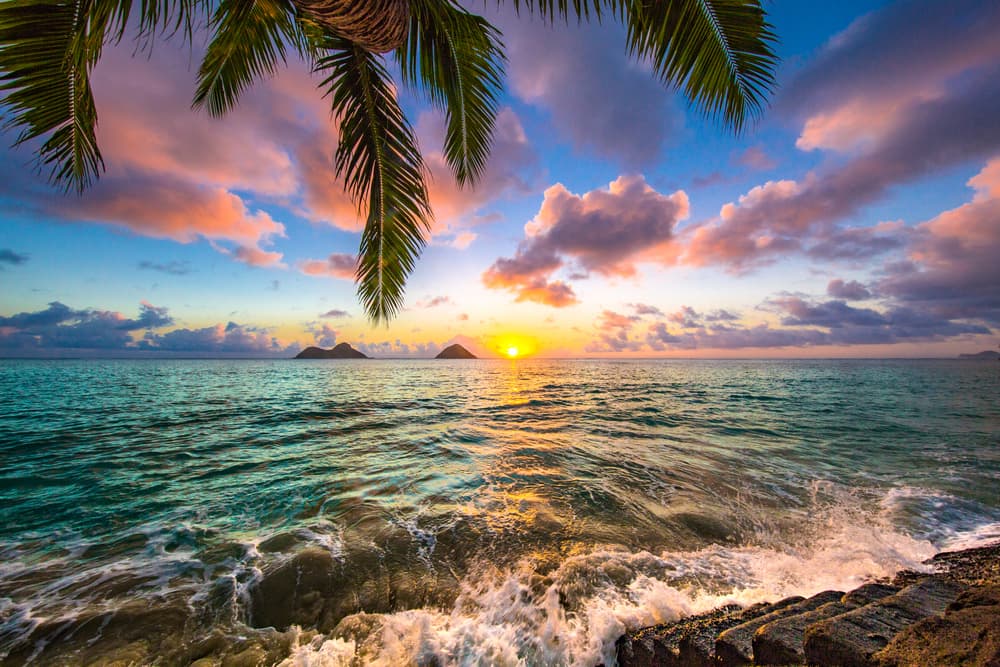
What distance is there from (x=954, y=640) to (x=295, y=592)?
16.0 feet

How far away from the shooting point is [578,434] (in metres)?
11.3

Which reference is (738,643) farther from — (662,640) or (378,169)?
(378,169)

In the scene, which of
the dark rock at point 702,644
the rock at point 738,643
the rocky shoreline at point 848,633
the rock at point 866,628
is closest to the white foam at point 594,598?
the rocky shoreline at point 848,633

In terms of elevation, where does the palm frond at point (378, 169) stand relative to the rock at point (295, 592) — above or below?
above

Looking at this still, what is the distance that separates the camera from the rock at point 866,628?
6.01 feet

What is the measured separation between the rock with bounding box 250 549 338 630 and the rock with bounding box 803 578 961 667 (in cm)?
382

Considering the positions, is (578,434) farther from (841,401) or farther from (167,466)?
(841,401)

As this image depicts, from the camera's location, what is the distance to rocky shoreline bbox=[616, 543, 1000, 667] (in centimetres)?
172

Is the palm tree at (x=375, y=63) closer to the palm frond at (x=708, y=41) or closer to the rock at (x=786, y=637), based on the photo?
the palm frond at (x=708, y=41)

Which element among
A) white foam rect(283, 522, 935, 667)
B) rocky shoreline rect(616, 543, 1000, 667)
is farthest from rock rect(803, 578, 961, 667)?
white foam rect(283, 522, 935, 667)

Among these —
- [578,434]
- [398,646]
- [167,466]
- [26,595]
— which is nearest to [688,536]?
[398,646]

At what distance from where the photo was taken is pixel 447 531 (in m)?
4.92

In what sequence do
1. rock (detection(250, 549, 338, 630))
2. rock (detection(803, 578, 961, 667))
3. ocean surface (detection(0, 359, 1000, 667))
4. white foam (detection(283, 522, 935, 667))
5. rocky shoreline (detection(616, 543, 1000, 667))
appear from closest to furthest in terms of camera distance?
rocky shoreline (detection(616, 543, 1000, 667)), rock (detection(803, 578, 961, 667)), white foam (detection(283, 522, 935, 667)), ocean surface (detection(0, 359, 1000, 667)), rock (detection(250, 549, 338, 630))

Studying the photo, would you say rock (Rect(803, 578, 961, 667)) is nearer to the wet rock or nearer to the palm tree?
the wet rock
